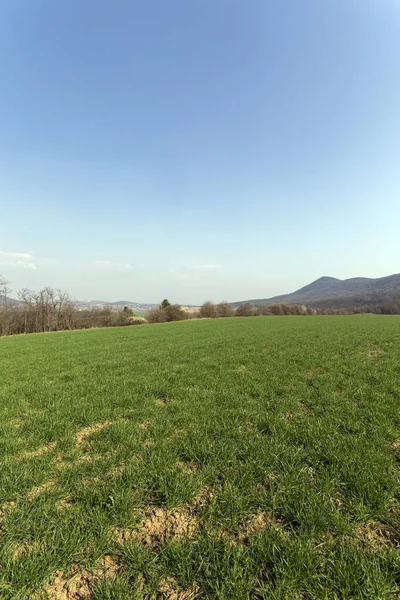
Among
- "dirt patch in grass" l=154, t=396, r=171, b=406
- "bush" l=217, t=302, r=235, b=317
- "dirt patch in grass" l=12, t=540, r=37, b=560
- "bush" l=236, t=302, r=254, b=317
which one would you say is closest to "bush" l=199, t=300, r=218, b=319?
"bush" l=217, t=302, r=235, b=317

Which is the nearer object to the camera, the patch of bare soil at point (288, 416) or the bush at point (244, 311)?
the patch of bare soil at point (288, 416)

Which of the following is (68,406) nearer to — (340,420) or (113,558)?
(113,558)

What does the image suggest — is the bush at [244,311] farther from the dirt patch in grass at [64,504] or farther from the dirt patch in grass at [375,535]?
the dirt patch in grass at [64,504]

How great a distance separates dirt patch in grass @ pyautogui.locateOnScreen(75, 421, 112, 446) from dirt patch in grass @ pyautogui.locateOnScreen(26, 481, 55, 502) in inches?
53.9

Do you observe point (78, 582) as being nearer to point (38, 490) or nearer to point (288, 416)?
point (38, 490)

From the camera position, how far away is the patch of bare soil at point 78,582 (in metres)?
2.58

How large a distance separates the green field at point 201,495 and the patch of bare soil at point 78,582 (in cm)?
1

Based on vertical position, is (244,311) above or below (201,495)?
above

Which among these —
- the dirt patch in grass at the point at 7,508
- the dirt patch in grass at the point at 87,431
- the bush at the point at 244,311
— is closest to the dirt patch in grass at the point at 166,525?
the dirt patch in grass at the point at 7,508

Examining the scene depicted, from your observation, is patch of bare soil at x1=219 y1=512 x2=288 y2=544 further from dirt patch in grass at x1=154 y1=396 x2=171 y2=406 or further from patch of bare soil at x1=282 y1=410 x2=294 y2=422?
dirt patch in grass at x1=154 y1=396 x2=171 y2=406


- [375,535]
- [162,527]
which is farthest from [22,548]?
[375,535]

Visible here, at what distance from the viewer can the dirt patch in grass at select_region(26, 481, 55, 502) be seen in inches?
157

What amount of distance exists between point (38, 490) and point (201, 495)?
2.73 m

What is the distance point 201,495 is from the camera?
13.3 ft
